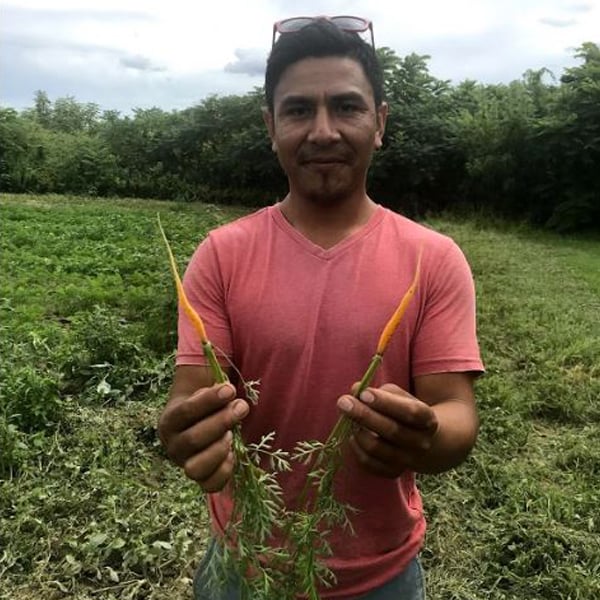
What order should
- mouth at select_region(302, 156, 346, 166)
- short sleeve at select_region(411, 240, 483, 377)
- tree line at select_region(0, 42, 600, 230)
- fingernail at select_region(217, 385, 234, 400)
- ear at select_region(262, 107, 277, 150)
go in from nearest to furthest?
fingernail at select_region(217, 385, 234, 400)
short sleeve at select_region(411, 240, 483, 377)
mouth at select_region(302, 156, 346, 166)
ear at select_region(262, 107, 277, 150)
tree line at select_region(0, 42, 600, 230)

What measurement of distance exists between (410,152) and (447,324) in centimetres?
1774

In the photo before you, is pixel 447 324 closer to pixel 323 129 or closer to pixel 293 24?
pixel 323 129

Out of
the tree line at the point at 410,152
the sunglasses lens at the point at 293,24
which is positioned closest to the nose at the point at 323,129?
the sunglasses lens at the point at 293,24

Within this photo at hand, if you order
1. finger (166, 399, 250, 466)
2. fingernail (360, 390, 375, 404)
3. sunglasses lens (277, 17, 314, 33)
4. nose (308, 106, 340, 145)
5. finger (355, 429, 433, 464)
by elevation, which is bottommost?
finger (355, 429, 433, 464)

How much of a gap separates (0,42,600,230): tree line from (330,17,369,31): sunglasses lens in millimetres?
13627

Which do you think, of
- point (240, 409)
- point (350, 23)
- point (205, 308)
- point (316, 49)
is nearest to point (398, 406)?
point (240, 409)

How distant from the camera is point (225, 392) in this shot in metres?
1.14

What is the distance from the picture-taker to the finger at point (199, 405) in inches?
45.1

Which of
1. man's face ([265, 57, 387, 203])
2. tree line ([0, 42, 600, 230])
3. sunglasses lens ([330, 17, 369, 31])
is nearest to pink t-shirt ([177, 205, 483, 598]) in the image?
man's face ([265, 57, 387, 203])

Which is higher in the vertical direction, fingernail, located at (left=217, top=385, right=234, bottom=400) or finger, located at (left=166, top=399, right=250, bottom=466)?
fingernail, located at (left=217, top=385, right=234, bottom=400)

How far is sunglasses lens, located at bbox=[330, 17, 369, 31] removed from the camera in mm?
1646

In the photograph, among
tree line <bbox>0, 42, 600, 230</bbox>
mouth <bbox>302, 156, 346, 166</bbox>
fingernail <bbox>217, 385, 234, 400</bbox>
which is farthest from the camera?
tree line <bbox>0, 42, 600, 230</bbox>

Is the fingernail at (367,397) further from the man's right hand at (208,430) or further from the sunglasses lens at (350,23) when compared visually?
the sunglasses lens at (350,23)

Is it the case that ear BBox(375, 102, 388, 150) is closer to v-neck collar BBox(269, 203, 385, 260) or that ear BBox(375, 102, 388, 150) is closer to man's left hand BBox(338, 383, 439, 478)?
v-neck collar BBox(269, 203, 385, 260)
